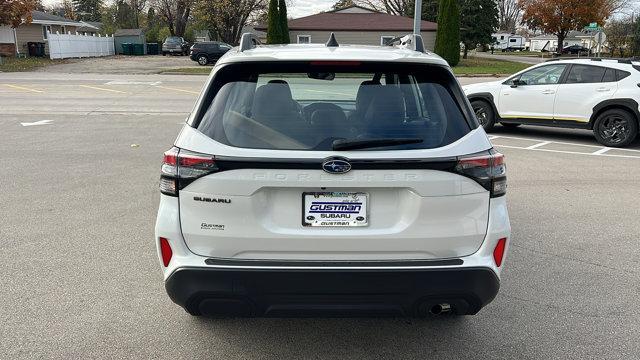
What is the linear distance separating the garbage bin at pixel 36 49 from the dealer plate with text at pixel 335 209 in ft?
151

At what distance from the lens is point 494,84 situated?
12.3 meters

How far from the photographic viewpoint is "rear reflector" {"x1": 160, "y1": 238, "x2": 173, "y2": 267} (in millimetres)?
A: 2902

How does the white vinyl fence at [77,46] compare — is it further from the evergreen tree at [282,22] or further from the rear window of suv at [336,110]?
the rear window of suv at [336,110]

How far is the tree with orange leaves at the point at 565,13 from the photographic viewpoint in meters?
57.2

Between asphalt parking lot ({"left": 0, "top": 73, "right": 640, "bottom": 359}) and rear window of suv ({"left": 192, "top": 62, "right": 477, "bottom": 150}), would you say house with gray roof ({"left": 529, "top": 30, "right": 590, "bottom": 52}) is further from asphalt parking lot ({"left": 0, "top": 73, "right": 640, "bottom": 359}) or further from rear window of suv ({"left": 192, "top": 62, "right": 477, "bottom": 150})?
rear window of suv ({"left": 192, "top": 62, "right": 477, "bottom": 150})

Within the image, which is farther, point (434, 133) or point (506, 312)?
point (506, 312)

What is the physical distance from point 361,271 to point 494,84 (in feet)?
34.7

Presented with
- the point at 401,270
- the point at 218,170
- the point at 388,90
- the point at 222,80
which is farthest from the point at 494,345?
the point at 222,80

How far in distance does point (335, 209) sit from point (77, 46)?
47.7m

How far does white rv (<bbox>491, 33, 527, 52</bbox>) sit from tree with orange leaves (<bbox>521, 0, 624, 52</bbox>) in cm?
3417

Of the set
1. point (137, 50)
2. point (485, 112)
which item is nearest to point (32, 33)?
point (137, 50)

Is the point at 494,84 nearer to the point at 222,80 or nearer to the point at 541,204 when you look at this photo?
the point at 541,204

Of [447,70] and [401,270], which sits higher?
[447,70]

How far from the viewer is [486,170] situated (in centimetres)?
287
